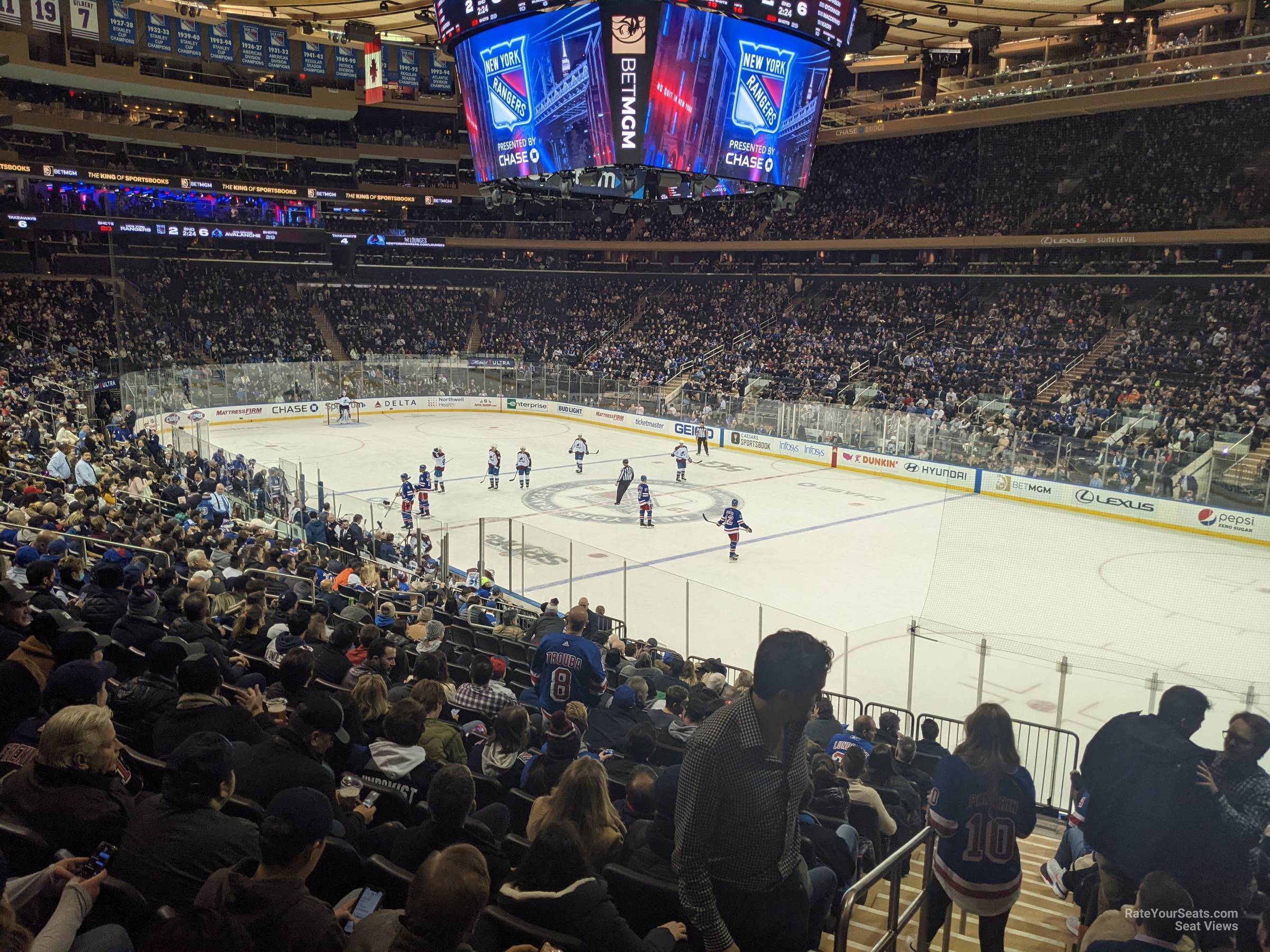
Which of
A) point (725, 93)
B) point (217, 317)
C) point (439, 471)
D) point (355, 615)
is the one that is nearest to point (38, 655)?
point (355, 615)

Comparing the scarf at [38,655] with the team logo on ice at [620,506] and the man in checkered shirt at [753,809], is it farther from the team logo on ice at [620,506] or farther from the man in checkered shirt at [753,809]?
the team logo on ice at [620,506]

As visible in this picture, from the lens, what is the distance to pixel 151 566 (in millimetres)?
9531

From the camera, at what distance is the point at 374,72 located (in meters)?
31.0

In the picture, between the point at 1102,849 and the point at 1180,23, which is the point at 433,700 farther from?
the point at 1180,23

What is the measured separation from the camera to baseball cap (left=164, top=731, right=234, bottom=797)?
121 inches

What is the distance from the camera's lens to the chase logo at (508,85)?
1864 cm

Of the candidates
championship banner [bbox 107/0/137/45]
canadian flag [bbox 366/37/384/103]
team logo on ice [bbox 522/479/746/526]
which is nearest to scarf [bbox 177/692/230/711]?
team logo on ice [bbox 522/479/746/526]

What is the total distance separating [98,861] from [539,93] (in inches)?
705

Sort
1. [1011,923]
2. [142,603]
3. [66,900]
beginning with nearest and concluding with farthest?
[66,900]
[1011,923]
[142,603]

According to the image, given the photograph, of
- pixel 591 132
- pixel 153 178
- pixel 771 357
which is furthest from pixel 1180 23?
pixel 153 178

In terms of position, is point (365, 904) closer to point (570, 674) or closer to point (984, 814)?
point (984, 814)

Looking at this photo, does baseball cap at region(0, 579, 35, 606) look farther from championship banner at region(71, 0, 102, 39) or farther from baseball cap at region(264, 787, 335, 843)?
championship banner at region(71, 0, 102, 39)

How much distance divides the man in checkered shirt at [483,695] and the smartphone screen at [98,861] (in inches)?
125

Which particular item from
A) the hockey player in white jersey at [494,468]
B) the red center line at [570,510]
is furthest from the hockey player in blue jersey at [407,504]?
the hockey player in white jersey at [494,468]
